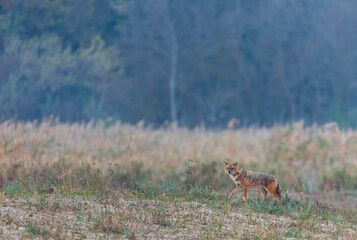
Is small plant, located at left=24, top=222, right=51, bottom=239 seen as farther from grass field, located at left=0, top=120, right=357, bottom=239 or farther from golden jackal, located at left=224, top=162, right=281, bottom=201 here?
golden jackal, located at left=224, top=162, right=281, bottom=201

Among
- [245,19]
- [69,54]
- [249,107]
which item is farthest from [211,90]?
[69,54]

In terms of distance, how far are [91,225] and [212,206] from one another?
205 centimetres

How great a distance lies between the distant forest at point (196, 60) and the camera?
3447 centimetres

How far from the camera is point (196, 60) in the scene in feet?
145

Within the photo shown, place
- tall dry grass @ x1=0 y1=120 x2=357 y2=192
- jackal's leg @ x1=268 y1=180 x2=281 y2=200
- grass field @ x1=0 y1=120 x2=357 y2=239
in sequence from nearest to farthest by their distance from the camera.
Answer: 1. grass field @ x1=0 y1=120 x2=357 y2=239
2. jackal's leg @ x1=268 y1=180 x2=281 y2=200
3. tall dry grass @ x1=0 y1=120 x2=357 y2=192

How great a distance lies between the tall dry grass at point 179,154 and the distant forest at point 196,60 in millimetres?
16203

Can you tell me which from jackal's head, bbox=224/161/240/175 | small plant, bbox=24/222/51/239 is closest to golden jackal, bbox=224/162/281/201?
jackal's head, bbox=224/161/240/175

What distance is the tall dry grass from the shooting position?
11.3 metres

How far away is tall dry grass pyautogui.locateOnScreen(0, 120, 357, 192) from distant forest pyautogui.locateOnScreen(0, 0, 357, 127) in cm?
1620

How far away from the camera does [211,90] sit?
145 ft

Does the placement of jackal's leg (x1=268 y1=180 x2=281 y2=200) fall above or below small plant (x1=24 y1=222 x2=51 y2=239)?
above

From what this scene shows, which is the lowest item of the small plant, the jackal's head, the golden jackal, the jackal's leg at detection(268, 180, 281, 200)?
the small plant

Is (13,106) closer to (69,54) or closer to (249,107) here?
(69,54)

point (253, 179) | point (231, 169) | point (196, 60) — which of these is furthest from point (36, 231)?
point (196, 60)
